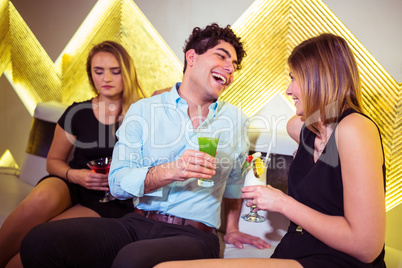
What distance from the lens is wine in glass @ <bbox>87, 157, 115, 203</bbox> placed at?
2.29 meters

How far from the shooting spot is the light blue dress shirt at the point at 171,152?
2.00 metres

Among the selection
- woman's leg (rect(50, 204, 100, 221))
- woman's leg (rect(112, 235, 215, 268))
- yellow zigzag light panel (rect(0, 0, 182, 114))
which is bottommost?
woman's leg (rect(112, 235, 215, 268))

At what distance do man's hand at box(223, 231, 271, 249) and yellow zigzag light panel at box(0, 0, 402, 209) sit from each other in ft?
2.87

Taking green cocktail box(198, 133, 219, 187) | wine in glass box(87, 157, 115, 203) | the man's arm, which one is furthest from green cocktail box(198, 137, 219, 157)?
wine in glass box(87, 157, 115, 203)

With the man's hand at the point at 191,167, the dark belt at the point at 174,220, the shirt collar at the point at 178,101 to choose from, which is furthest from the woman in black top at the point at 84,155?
the man's hand at the point at 191,167

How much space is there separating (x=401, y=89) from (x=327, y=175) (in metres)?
1.12

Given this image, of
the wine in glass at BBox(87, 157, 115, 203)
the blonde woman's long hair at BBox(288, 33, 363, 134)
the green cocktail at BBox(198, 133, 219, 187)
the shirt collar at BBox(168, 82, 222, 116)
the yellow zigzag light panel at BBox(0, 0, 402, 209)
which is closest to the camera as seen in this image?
the blonde woman's long hair at BBox(288, 33, 363, 134)

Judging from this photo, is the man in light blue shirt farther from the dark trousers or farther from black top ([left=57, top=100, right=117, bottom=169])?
black top ([left=57, top=100, right=117, bottom=169])

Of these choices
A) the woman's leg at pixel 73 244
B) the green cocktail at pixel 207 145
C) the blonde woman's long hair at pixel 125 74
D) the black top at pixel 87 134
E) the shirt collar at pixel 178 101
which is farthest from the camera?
the blonde woman's long hair at pixel 125 74

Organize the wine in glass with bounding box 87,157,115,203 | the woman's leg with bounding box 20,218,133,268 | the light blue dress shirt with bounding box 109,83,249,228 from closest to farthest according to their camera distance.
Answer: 1. the woman's leg with bounding box 20,218,133,268
2. the light blue dress shirt with bounding box 109,83,249,228
3. the wine in glass with bounding box 87,157,115,203

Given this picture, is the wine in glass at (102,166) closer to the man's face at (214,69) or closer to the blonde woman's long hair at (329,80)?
the man's face at (214,69)

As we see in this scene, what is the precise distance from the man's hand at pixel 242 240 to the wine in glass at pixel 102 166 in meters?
0.77

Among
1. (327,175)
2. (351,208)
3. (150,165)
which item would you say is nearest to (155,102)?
(150,165)

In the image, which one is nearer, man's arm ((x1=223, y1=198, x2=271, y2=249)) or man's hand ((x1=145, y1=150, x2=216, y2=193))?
man's hand ((x1=145, y1=150, x2=216, y2=193))
